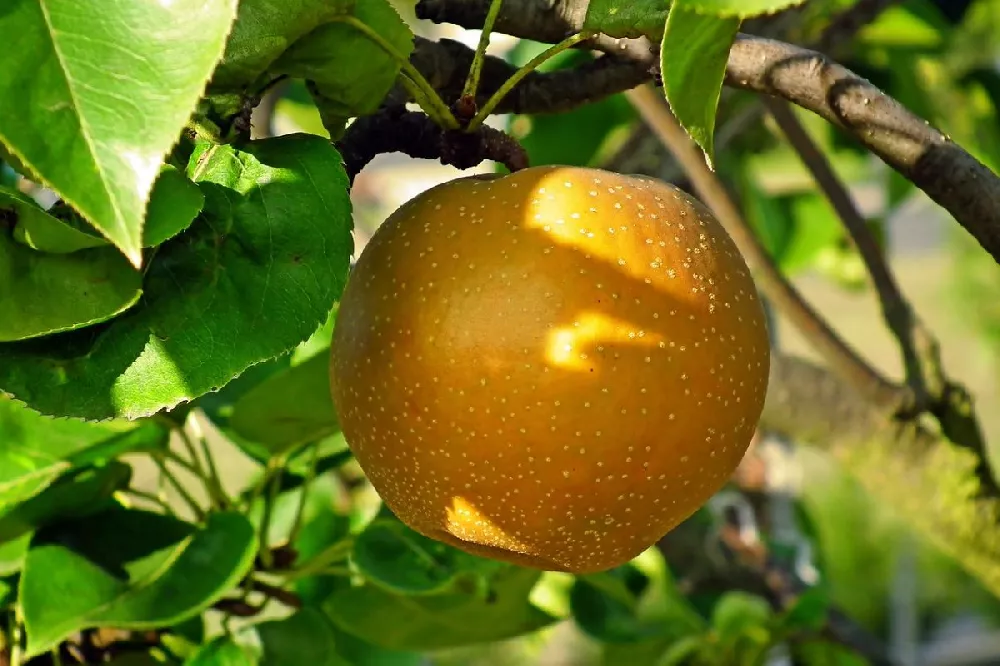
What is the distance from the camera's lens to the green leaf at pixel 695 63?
0.29 meters

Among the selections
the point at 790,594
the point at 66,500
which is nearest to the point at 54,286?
the point at 66,500

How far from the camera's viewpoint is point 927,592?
3.34m

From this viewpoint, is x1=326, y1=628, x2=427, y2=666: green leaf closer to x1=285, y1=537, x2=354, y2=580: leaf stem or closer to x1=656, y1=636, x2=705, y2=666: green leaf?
x1=285, y1=537, x2=354, y2=580: leaf stem

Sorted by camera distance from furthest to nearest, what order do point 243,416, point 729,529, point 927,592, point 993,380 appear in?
1. point 993,380
2. point 927,592
3. point 729,529
4. point 243,416

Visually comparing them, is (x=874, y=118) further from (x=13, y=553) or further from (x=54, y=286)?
(x=13, y=553)

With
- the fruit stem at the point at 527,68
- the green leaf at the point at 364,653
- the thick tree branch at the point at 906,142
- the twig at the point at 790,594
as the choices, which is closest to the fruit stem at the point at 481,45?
the fruit stem at the point at 527,68

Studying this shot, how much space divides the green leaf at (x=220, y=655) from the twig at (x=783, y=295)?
1.63ft

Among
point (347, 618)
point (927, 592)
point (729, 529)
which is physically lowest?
point (927, 592)

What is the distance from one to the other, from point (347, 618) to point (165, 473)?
135 mm

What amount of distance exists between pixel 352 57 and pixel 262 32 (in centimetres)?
4

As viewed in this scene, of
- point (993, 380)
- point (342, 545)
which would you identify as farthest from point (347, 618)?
point (993, 380)

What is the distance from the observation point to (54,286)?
32 centimetres

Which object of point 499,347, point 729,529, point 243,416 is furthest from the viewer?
point 729,529

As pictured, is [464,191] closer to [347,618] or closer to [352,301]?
[352,301]
